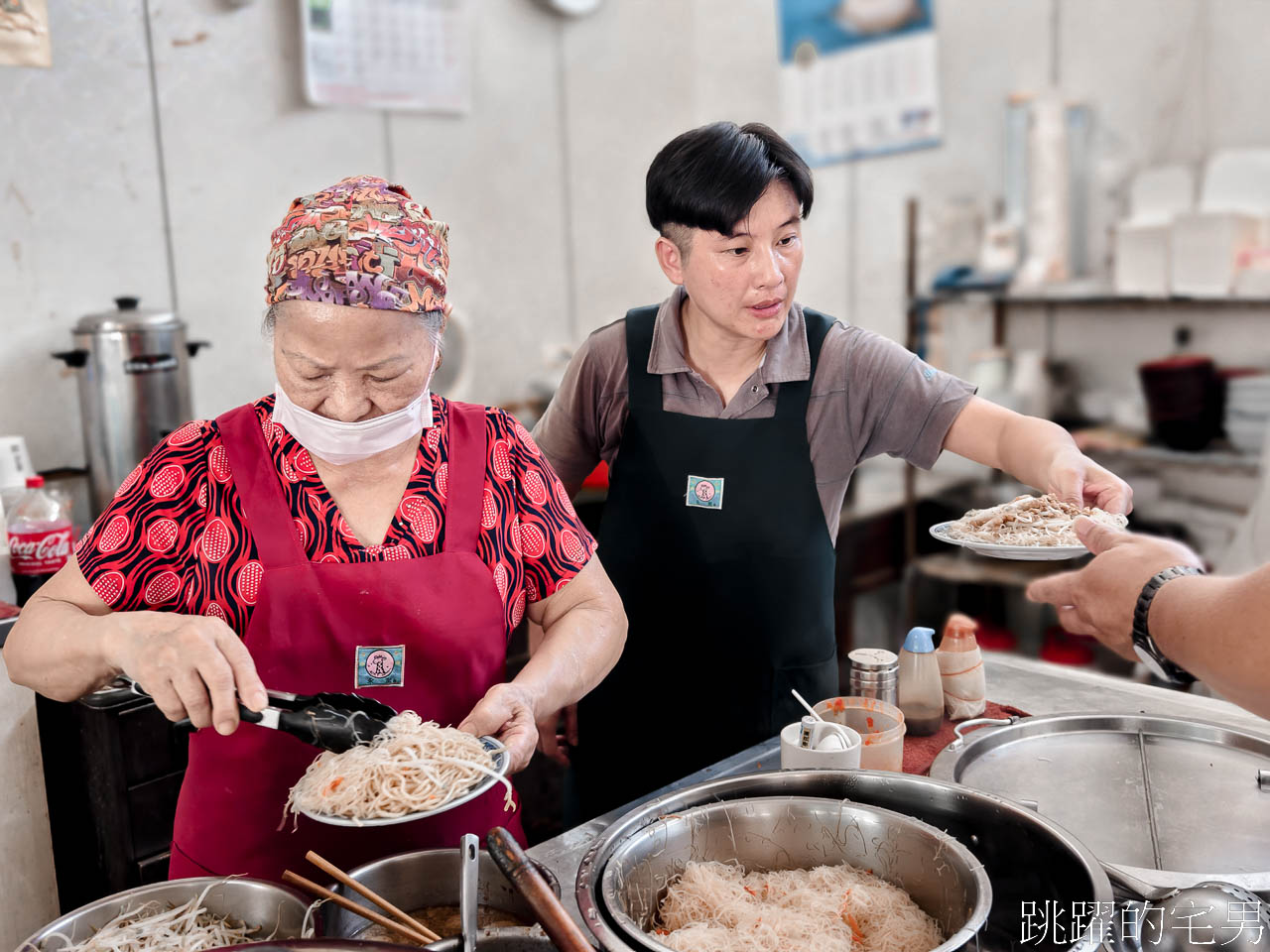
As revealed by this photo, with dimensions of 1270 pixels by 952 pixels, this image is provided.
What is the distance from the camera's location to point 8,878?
2693 mm

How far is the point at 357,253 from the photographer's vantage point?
5.10 feet

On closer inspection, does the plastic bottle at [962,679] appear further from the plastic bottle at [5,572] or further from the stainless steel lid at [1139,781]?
the plastic bottle at [5,572]

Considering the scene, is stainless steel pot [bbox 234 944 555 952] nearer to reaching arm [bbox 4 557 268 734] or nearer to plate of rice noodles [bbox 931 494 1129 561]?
reaching arm [bbox 4 557 268 734]

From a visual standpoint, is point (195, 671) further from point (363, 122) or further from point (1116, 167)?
point (1116, 167)

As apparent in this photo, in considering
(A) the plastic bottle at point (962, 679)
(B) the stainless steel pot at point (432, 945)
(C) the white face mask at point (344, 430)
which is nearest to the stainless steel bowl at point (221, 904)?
(B) the stainless steel pot at point (432, 945)

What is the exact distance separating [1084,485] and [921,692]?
47 centimetres

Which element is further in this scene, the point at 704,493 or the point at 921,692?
the point at 704,493

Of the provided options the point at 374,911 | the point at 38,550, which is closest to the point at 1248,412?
the point at 374,911

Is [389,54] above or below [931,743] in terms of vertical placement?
above

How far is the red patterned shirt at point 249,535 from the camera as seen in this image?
1.59m

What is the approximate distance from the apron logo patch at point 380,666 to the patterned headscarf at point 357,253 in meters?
0.53

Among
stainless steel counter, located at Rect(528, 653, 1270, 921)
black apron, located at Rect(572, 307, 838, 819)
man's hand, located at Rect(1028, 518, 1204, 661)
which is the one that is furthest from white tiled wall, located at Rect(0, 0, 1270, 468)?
man's hand, located at Rect(1028, 518, 1204, 661)

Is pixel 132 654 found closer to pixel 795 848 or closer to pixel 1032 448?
pixel 795 848

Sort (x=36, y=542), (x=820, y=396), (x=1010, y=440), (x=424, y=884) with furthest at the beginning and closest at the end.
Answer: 1. (x=36, y=542)
2. (x=820, y=396)
3. (x=1010, y=440)
4. (x=424, y=884)
